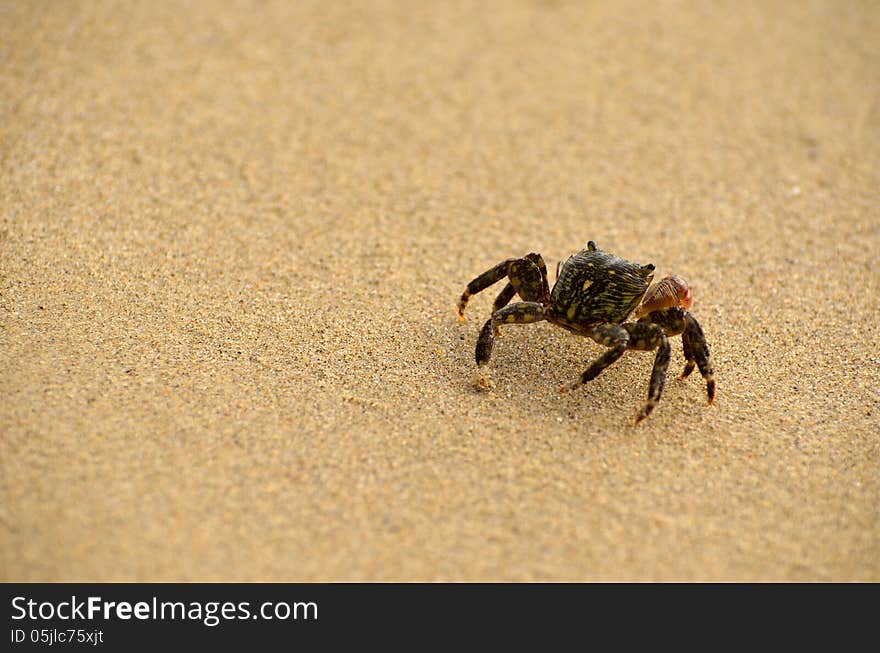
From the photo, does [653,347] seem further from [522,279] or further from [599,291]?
[522,279]

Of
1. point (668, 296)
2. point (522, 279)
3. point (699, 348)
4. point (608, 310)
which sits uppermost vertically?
point (522, 279)

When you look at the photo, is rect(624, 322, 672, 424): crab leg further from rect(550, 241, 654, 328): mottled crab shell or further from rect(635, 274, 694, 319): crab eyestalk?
rect(635, 274, 694, 319): crab eyestalk

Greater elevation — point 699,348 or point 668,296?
point 668,296

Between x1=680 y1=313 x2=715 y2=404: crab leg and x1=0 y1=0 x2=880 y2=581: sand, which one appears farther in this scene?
x1=680 y1=313 x2=715 y2=404: crab leg

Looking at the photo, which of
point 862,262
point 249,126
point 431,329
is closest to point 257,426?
point 431,329

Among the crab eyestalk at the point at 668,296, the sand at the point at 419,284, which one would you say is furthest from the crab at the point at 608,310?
the sand at the point at 419,284

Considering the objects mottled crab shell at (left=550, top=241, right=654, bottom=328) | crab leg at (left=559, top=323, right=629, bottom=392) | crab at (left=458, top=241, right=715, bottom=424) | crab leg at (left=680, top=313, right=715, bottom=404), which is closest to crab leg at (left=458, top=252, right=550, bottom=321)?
crab at (left=458, top=241, right=715, bottom=424)

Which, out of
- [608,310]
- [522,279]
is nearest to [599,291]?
[608,310]
